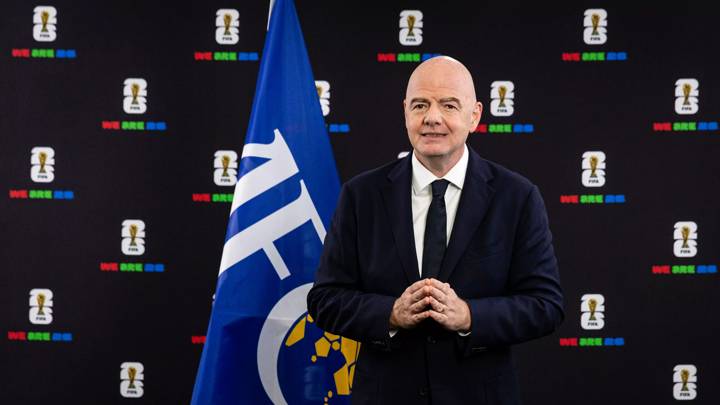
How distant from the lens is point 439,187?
5.35 ft

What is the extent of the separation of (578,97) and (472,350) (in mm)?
1749

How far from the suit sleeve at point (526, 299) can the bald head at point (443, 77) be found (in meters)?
0.29

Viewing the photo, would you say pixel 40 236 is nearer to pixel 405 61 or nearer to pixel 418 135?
pixel 405 61

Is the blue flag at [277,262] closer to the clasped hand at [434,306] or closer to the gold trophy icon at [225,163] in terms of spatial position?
the gold trophy icon at [225,163]

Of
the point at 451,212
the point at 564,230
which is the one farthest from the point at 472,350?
the point at 564,230

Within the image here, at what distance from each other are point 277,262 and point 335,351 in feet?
1.14

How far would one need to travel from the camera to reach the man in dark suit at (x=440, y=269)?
1.51 meters

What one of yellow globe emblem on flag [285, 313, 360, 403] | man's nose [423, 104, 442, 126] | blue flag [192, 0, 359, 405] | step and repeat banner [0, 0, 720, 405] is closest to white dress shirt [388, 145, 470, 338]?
man's nose [423, 104, 442, 126]

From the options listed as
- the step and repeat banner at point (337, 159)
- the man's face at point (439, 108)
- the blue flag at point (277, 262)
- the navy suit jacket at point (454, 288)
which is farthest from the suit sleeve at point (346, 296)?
the step and repeat banner at point (337, 159)

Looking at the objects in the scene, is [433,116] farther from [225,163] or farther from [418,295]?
[225,163]

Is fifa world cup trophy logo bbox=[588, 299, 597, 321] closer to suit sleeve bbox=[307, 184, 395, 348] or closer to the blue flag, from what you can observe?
the blue flag

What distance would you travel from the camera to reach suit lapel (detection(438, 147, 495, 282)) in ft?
5.08

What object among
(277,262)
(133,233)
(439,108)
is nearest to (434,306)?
(439,108)

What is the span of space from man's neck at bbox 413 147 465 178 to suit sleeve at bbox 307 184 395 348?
0.19 meters
